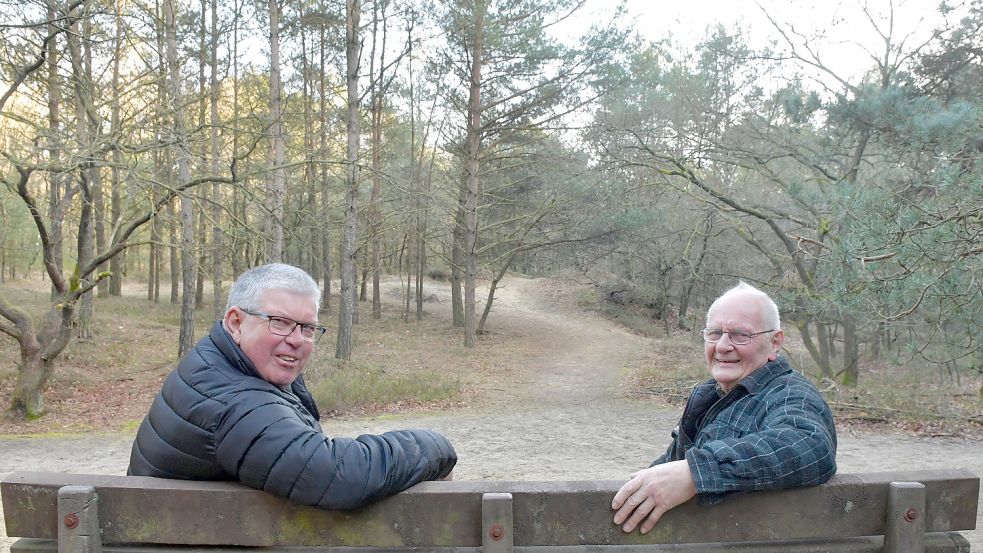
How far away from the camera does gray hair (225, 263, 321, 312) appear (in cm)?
223

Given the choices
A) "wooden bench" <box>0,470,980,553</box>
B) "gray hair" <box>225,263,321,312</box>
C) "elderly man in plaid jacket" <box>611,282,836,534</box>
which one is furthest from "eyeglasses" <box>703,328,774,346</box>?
"gray hair" <box>225,263,321,312</box>

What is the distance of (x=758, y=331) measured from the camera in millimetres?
2461

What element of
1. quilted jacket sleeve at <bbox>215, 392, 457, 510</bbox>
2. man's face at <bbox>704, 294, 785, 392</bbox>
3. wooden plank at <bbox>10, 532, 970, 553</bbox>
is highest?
man's face at <bbox>704, 294, 785, 392</bbox>

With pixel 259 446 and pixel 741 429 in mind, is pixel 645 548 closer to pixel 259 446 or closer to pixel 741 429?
pixel 741 429

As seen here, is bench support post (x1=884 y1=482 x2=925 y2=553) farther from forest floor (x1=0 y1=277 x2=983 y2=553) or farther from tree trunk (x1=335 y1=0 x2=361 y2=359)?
tree trunk (x1=335 y1=0 x2=361 y2=359)

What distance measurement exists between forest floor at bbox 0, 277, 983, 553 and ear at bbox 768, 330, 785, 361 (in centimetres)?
376

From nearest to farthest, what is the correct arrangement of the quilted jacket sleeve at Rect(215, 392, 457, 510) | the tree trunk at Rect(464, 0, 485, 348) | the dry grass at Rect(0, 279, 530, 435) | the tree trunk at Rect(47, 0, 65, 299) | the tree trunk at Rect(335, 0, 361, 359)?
1. the quilted jacket sleeve at Rect(215, 392, 457, 510)
2. the tree trunk at Rect(47, 0, 65, 299)
3. the dry grass at Rect(0, 279, 530, 435)
4. the tree trunk at Rect(335, 0, 361, 359)
5. the tree trunk at Rect(464, 0, 485, 348)

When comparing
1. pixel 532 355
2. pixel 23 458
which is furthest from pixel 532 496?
pixel 532 355

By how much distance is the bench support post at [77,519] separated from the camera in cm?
178

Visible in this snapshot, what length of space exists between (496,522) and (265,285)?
1.08 meters

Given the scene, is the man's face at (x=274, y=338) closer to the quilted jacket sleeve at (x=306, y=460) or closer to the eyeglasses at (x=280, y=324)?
the eyeglasses at (x=280, y=324)

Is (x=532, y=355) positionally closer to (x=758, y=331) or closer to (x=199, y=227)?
(x=199, y=227)

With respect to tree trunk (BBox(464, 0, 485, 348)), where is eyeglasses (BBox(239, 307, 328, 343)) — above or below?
below

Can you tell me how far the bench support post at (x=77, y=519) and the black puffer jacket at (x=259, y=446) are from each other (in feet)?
0.63
